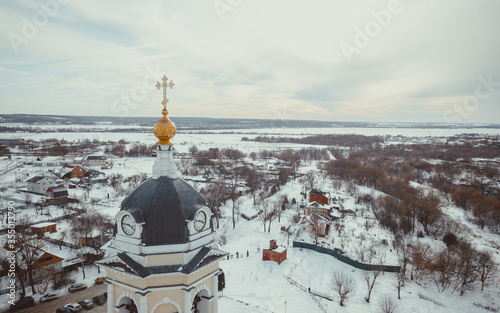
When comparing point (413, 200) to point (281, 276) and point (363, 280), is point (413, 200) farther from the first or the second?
point (281, 276)

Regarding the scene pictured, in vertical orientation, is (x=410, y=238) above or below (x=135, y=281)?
below

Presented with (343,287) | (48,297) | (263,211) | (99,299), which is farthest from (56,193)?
(343,287)

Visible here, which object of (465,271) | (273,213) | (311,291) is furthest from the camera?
(273,213)

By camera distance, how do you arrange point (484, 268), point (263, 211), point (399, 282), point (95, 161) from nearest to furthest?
point (399, 282) < point (484, 268) < point (263, 211) < point (95, 161)

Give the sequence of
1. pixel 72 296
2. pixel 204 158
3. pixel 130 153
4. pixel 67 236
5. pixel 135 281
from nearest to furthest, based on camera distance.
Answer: pixel 135 281
pixel 72 296
pixel 67 236
pixel 204 158
pixel 130 153

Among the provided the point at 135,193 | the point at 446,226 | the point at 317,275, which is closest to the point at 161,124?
the point at 135,193

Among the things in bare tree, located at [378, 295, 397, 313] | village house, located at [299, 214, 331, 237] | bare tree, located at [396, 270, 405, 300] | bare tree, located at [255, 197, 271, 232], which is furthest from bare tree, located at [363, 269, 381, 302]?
bare tree, located at [255, 197, 271, 232]

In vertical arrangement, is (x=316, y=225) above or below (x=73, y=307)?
above

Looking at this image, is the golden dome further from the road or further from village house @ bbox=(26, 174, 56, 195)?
village house @ bbox=(26, 174, 56, 195)

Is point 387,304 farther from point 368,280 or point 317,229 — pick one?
point 317,229
